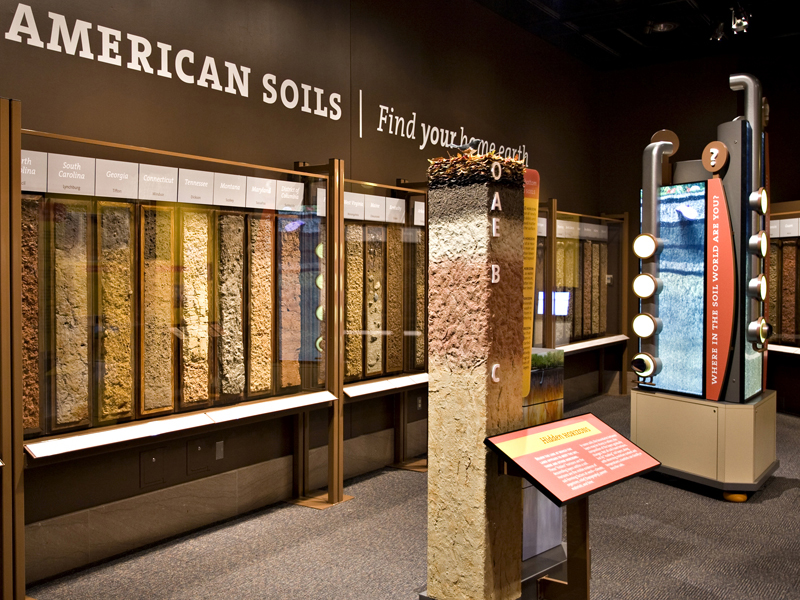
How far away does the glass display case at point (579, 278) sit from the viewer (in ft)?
20.5

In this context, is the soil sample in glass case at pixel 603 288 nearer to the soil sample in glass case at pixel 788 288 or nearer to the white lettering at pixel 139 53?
the soil sample in glass case at pixel 788 288

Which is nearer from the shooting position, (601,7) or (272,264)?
(272,264)

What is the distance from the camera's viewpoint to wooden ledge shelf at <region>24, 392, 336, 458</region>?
269 centimetres

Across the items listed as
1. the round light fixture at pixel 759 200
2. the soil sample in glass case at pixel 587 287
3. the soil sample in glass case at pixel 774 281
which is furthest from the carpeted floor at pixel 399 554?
the soil sample in glass case at pixel 587 287

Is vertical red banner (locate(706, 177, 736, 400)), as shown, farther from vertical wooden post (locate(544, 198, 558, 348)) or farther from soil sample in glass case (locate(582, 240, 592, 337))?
soil sample in glass case (locate(582, 240, 592, 337))

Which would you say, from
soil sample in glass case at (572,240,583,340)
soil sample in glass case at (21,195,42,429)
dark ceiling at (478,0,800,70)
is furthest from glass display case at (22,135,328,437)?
soil sample in glass case at (572,240,583,340)

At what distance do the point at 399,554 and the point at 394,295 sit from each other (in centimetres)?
174

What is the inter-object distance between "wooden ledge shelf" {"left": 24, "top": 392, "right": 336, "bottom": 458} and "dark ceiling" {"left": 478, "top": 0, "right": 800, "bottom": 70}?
13.3 ft

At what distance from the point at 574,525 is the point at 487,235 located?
0.98 meters

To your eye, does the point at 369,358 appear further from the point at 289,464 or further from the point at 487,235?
the point at 487,235

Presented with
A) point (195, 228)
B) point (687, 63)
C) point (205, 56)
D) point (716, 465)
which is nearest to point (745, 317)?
point (716, 465)

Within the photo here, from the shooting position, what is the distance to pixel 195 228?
10.6 feet

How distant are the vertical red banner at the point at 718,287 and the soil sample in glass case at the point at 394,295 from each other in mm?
1919

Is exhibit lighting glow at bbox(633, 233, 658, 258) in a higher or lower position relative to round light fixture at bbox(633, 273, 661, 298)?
higher
